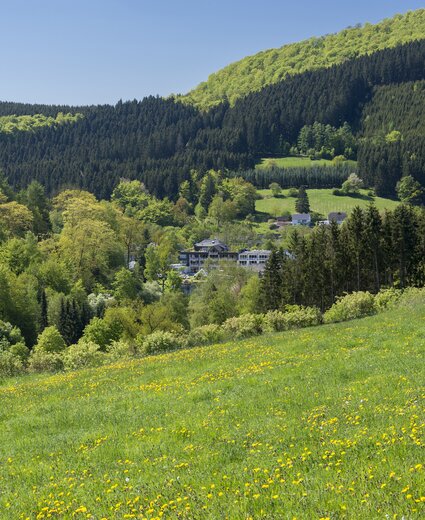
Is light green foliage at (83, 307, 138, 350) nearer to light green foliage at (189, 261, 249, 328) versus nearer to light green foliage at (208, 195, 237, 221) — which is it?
light green foliage at (189, 261, 249, 328)

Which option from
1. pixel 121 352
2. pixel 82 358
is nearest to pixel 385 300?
pixel 121 352

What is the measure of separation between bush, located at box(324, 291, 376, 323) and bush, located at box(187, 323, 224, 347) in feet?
29.3

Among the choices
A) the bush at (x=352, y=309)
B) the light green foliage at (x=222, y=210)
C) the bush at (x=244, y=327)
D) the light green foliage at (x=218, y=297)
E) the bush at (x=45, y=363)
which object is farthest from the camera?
the light green foliage at (x=222, y=210)

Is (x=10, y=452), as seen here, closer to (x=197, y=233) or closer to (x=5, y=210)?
(x=5, y=210)

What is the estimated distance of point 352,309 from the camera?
1580 inches

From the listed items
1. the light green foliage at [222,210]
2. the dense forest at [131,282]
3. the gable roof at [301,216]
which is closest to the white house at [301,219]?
the gable roof at [301,216]

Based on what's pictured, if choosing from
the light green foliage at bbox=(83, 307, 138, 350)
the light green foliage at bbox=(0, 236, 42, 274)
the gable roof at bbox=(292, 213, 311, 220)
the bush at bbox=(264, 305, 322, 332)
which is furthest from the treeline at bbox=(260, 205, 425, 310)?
the gable roof at bbox=(292, 213, 311, 220)

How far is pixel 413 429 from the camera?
8984 mm

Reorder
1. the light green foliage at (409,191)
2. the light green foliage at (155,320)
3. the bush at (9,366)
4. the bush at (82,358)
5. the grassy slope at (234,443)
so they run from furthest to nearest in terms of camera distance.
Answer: the light green foliage at (409,191) < the light green foliage at (155,320) < the bush at (82,358) < the bush at (9,366) < the grassy slope at (234,443)

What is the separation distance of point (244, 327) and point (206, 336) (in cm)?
345

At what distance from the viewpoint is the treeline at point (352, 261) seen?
6688 centimetres

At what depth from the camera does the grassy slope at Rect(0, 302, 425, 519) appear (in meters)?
7.38

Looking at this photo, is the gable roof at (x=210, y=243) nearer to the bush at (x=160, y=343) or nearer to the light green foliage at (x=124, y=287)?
the light green foliage at (x=124, y=287)

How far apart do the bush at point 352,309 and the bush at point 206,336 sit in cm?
894
